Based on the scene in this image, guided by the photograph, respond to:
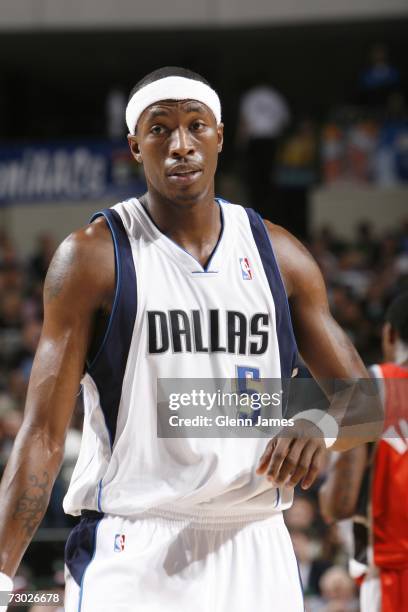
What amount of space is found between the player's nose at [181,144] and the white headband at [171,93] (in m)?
0.11

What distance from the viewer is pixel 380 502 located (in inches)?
144

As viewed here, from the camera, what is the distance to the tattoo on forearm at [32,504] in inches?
95.3

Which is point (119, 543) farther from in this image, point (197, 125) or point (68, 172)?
point (68, 172)

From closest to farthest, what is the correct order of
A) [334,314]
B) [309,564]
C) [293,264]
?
1. [293,264]
2. [309,564]
3. [334,314]

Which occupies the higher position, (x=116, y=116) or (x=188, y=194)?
(x=116, y=116)

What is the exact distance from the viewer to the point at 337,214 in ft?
46.5

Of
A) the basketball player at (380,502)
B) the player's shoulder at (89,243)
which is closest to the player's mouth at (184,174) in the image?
the player's shoulder at (89,243)

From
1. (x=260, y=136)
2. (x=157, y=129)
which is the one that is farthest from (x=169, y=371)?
(x=260, y=136)

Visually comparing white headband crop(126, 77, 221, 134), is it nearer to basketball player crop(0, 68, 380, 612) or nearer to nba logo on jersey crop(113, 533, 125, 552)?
basketball player crop(0, 68, 380, 612)

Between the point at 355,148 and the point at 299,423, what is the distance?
10.9 metres

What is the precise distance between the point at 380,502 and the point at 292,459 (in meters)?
1.32

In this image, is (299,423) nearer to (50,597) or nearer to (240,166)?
(50,597)

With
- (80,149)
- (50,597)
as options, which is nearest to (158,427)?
(50,597)

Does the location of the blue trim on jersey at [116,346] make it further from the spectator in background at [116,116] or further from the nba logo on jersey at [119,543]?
the spectator in background at [116,116]
